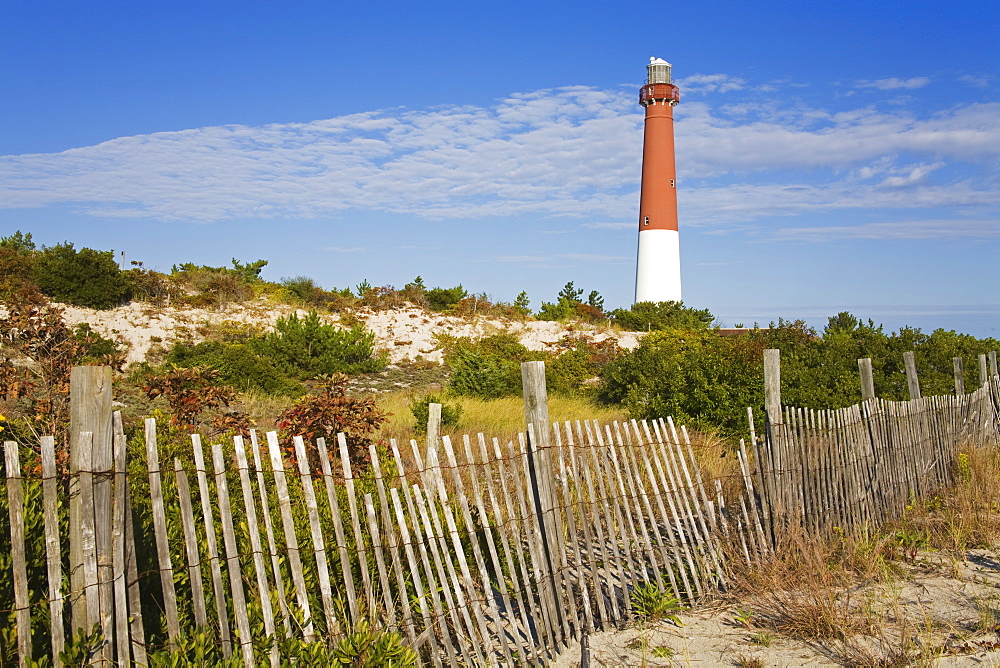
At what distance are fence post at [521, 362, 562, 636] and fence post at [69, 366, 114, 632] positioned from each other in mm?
2365

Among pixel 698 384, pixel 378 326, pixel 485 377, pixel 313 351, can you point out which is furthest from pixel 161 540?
pixel 378 326

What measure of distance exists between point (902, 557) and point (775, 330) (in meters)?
8.89

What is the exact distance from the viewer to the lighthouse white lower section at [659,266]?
2997cm

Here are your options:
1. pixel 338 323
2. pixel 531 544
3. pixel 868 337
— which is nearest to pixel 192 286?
pixel 338 323

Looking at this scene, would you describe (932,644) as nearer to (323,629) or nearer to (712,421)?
(323,629)

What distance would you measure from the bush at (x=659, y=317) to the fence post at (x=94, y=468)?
24843 mm

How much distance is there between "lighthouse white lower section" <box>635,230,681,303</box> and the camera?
29969 mm

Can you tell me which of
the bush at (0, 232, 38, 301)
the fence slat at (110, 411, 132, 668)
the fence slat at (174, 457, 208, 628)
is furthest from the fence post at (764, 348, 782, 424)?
the bush at (0, 232, 38, 301)

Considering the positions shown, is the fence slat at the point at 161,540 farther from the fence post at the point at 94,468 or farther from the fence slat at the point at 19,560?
the fence slat at the point at 19,560

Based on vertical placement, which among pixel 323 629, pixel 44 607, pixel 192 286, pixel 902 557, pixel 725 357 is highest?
pixel 192 286

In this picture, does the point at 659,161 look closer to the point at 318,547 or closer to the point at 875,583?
the point at 875,583

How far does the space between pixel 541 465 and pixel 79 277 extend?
21308mm

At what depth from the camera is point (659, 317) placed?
2830 cm

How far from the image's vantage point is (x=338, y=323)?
2573 cm
